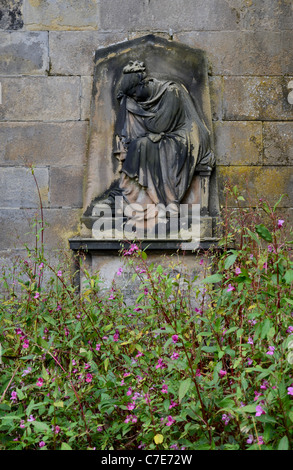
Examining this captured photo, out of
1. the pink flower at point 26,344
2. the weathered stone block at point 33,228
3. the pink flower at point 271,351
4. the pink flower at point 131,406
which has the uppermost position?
the weathered stone block at point 33,228

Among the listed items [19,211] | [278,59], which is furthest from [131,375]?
[278,59]

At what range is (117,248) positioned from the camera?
4.58 m

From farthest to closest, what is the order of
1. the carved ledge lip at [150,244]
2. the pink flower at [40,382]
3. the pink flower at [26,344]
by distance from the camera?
the carved ledge lip at [150,244], the pink flower at [26,344], the pink flower at [40,382]

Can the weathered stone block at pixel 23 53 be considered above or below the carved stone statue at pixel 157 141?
above

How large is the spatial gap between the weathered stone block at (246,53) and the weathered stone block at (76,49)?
815 mm

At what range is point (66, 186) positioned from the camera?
16.3 feet

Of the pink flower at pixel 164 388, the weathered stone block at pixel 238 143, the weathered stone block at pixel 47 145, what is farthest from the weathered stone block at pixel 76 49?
the pink flower at pixel 164 388

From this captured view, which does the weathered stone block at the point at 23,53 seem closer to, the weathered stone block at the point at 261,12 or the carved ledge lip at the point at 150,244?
the carved ledge lip at the point at 150,244

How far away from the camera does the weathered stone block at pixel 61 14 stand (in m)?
5.00

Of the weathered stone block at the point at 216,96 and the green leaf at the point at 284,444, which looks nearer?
the green leaf at the point at 284,444

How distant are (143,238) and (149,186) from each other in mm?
439

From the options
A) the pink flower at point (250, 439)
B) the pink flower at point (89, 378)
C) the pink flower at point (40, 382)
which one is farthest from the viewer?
the pink flower at point (89, 378)

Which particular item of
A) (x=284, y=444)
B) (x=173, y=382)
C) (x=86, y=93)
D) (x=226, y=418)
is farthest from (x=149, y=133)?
(x=284, y=444)

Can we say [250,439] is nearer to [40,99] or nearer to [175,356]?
[175,356]
